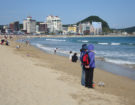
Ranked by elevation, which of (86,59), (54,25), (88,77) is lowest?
(88,77)

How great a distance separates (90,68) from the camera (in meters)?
5.65

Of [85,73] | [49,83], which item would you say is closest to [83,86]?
[85,73]

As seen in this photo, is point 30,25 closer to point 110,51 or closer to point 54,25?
point 54,25

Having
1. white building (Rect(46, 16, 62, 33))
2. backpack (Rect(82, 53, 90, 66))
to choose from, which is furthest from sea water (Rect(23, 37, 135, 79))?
white building (Rect(46, 16, 62, 33))

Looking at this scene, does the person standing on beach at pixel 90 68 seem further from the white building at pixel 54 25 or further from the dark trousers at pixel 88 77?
the white building at pixel 54 25

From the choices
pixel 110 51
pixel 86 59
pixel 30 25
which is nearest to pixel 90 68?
pixel 86 59

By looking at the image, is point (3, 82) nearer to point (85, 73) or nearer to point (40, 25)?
point (85, 73)

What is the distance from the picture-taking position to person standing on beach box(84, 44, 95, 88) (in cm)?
553

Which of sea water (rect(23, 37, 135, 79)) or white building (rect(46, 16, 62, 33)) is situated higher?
white building (rect(46, 16, 62, 33))

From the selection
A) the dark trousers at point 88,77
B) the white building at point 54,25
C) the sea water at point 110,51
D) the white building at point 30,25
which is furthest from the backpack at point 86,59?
the white building at point 54,25

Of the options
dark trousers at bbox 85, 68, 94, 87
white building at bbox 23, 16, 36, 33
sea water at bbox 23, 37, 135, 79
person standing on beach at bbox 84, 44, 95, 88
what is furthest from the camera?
white building at bbox 23, 16, 36, 33

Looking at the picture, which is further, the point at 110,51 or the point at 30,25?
the point at 30,25

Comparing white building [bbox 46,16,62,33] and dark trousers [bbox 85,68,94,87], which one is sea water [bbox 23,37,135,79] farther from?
white building [bbox 46,16,62,33]

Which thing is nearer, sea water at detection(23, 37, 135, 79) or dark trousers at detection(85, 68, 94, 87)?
dark trousers at detection(85, 68, 94, 87)
